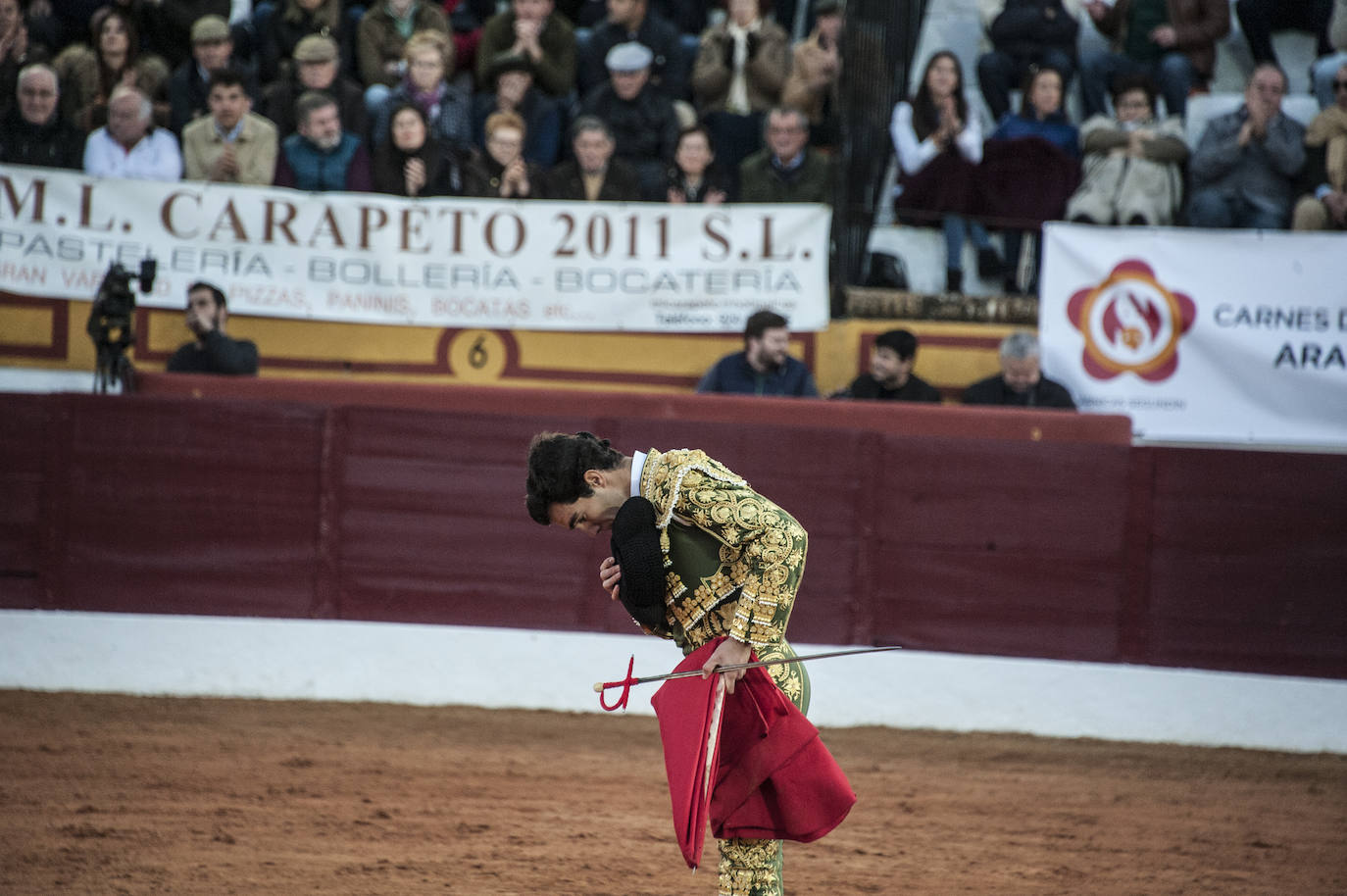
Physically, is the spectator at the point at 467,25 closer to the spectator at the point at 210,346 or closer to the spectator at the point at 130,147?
the spectator at the point at 130,147

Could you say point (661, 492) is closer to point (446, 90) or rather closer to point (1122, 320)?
point (1122, 320)

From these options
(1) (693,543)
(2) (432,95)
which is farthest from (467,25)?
(1) (693,543)

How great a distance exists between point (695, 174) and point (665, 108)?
1.80 ft

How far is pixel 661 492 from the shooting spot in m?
2.96

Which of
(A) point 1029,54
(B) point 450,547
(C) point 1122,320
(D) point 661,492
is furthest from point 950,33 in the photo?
(D) point 661,492

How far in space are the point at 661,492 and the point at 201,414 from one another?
4258 mm

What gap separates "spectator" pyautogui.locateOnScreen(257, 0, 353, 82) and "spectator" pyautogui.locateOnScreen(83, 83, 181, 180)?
0.88 metres

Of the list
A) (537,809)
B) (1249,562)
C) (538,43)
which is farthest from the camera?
(538,43)

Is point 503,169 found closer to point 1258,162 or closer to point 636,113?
point 636,113

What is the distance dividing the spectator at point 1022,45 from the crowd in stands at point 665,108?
1cm

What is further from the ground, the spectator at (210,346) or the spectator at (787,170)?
the spectator at (787,170)

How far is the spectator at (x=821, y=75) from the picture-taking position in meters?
7.91

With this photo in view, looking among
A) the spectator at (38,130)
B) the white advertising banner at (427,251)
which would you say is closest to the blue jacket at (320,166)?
the white advertising banner at (427,251)

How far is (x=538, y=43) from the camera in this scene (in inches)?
319
